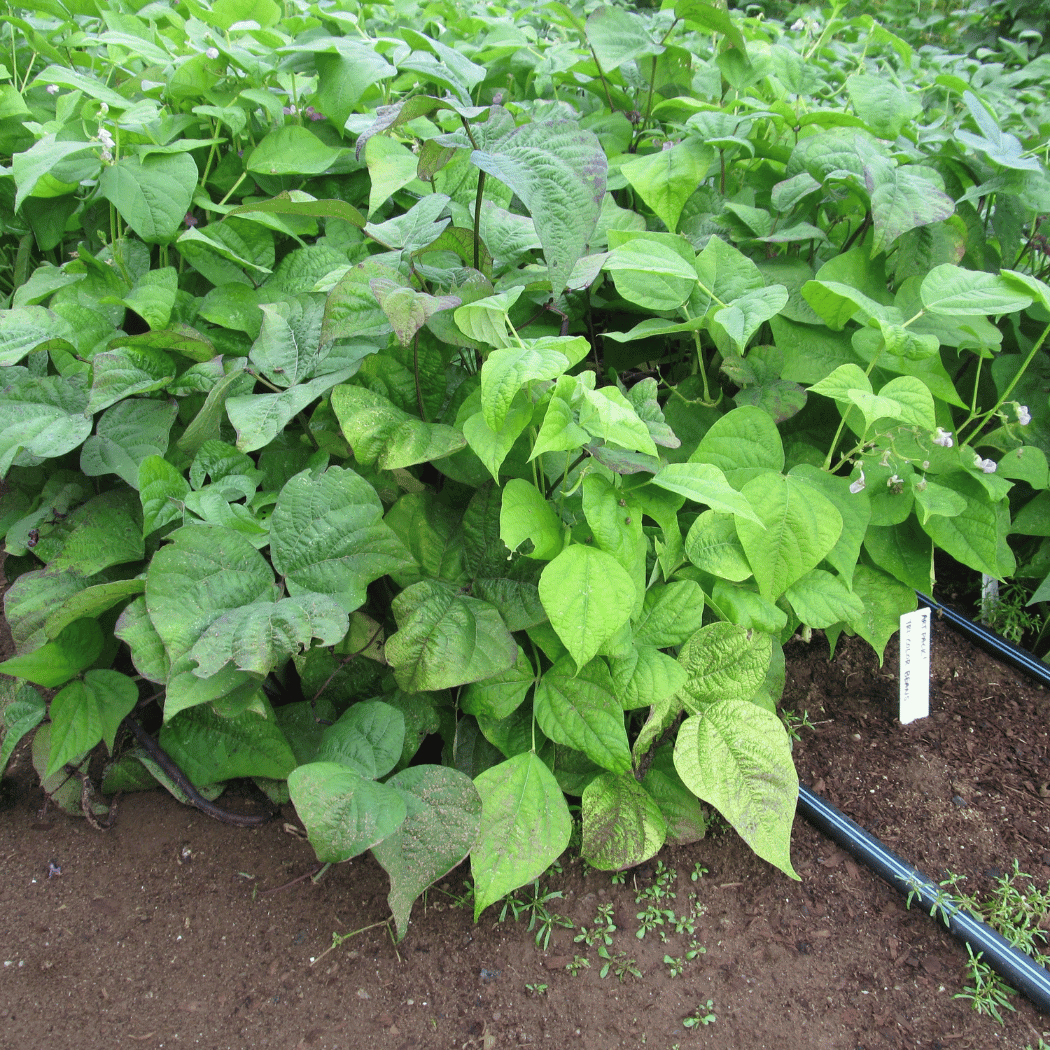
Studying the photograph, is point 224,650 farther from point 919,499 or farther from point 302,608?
point 919,499

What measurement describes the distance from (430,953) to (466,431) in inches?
29.9

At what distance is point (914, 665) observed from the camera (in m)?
1.54

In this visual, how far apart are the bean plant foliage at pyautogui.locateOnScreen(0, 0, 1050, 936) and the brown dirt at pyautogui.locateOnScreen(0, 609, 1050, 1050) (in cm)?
11

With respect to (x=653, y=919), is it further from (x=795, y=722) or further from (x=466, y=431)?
(x=466, y=431)

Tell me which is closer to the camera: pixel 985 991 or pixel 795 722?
pixel 985 991

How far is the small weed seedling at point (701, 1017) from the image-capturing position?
108 centimetres

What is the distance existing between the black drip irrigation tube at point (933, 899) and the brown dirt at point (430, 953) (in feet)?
0.07

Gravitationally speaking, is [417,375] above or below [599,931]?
above

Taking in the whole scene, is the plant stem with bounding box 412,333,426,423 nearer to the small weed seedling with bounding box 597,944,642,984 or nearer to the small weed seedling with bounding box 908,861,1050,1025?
the small weed seedling with bounding box 597,944,642,984

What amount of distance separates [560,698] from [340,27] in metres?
1.47

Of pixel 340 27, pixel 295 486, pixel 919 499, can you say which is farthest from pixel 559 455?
pixel 340 27

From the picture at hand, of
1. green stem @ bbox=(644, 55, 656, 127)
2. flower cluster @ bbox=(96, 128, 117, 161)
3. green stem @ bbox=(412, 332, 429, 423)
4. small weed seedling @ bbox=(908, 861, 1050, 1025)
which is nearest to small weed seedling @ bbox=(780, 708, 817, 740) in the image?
small weed seedling @ bbox=(908, 861, 1050, 1025)

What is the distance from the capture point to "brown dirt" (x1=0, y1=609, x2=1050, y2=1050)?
105cm

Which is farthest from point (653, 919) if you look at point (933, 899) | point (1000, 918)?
point (1000, 918)
